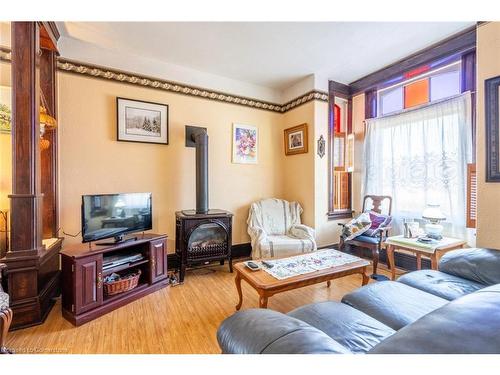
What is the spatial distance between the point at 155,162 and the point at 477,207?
11.2 ft

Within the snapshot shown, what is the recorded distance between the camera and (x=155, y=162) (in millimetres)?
2906

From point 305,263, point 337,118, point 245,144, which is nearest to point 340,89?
point 337,118

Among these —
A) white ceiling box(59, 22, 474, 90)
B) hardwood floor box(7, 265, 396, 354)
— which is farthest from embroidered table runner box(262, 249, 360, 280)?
white ceiling box(59, 22, 474, 90)

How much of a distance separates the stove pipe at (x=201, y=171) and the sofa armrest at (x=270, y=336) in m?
2.09

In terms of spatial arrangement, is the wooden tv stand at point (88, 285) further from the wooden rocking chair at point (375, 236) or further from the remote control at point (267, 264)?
the wooden rocking chair at point (375, 236)

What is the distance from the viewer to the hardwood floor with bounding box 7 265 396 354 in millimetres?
1576

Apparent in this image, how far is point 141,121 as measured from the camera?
2.80 m

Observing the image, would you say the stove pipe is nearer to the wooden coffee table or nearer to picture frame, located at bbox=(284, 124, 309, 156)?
the wooden coffee table

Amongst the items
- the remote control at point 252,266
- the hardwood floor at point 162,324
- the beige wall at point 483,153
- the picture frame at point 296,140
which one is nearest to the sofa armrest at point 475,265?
the beige wall at point 483,153

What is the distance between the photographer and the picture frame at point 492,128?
186 centimetres

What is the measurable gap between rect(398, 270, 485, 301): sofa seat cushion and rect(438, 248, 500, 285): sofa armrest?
43 millimetres

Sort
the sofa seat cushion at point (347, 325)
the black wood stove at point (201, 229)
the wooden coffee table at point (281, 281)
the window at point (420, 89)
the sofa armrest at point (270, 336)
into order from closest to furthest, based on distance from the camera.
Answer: the sofa armrest at point (270, 336) → the sofa seat cushion at point (347, 325) → the wooden coffee table at point (281, 281) → the window at point (420, 89) → the black wood stove at point (201, 229)
